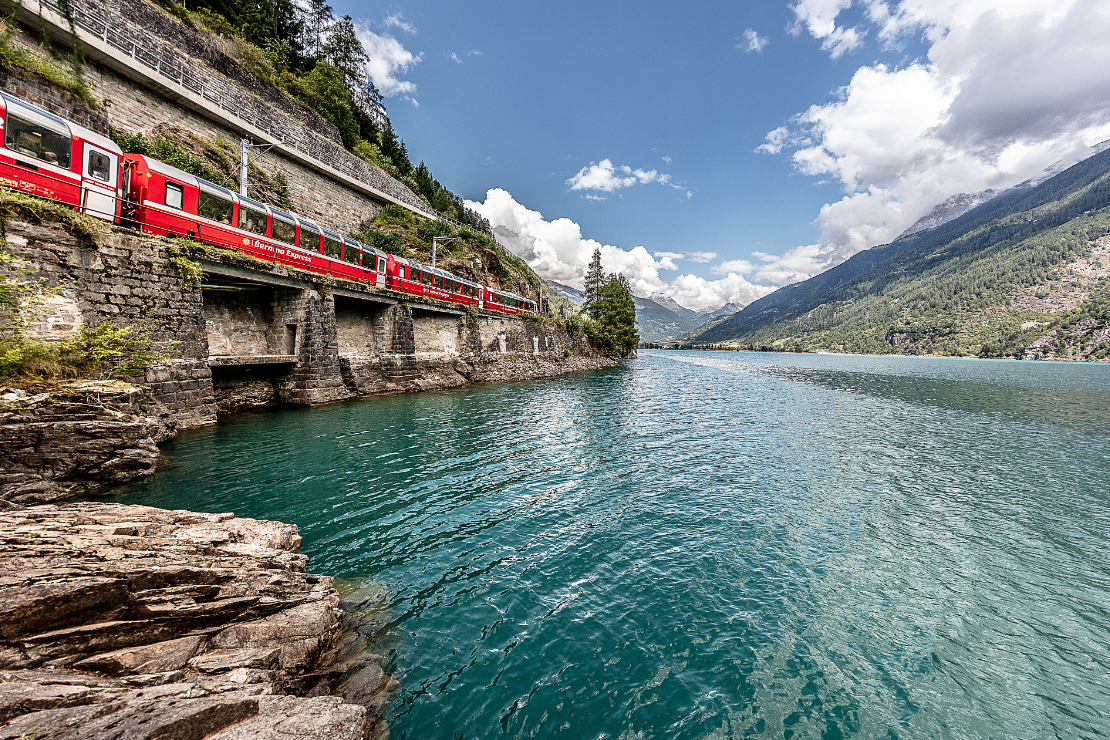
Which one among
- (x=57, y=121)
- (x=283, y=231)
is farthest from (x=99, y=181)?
(x=283, y=231)

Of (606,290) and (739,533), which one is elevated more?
(606,290)

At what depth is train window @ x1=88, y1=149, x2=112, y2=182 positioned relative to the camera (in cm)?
1425

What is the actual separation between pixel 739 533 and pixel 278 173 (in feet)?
146

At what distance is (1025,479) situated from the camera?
552 inches

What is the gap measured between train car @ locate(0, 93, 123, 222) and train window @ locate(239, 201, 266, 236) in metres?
4.50

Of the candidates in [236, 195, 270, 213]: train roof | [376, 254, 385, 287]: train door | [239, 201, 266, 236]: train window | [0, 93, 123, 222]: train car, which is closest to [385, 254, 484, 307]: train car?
[376, 254, 385, 287]: train door

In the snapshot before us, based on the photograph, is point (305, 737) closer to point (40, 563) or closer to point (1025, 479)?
point (40, 563)

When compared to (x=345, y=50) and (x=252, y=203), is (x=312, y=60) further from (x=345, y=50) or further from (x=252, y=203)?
(x=252, y=203)

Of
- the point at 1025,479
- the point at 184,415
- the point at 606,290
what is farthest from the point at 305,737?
the point at 606,290

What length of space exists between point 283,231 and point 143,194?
6.27 meters

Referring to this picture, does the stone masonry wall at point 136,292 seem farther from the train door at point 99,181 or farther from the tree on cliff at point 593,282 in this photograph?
the tree on cliff at point 593,282

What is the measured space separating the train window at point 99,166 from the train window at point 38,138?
560 millimetres

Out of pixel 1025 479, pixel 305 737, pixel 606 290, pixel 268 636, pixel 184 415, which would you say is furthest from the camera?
pixel 606 290

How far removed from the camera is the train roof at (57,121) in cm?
1245
